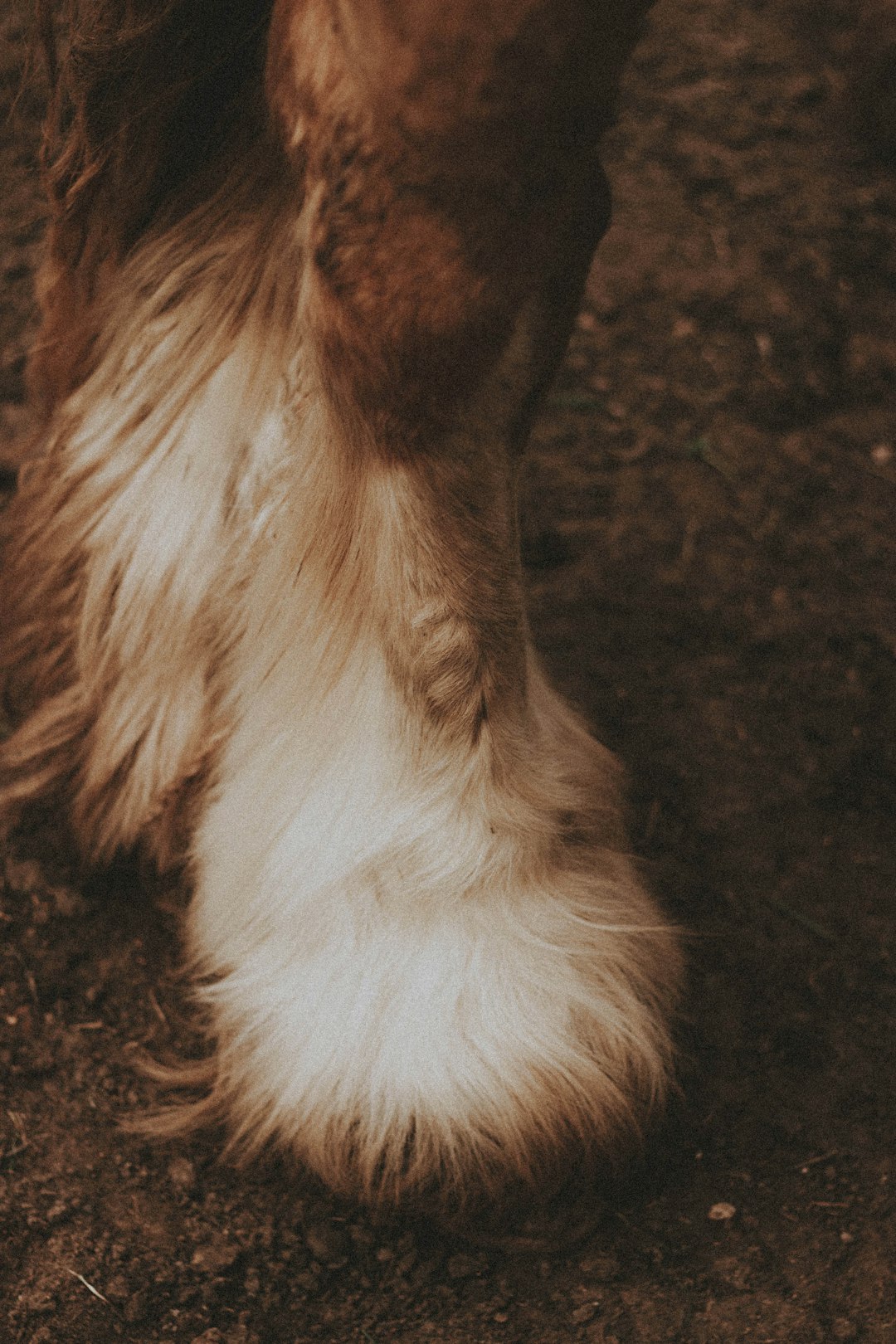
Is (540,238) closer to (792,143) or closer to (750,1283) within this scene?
(750,1283)

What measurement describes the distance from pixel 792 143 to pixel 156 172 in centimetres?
112

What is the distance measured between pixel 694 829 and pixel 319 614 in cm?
44

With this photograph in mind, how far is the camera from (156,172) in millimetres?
1035

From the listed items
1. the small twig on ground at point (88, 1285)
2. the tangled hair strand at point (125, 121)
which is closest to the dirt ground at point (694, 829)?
the small twig on ground at point (88, 1285)

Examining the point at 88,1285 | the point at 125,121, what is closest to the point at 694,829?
the point at 88,1285

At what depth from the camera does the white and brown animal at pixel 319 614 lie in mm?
861

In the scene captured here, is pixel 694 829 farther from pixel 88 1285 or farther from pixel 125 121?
pixel 125 121

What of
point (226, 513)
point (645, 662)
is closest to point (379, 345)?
point (226, 513)

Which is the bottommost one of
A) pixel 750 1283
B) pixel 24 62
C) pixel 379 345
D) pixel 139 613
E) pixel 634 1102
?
pixel 750 1283

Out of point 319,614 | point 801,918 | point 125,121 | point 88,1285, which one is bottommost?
point 801,918

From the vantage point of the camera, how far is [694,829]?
1281mm

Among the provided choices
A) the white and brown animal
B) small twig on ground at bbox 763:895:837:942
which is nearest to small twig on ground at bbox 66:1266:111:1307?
the white and brown animal

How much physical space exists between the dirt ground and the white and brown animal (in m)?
0.08

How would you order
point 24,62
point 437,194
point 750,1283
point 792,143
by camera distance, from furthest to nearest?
point 792,143 → point 750,1283 → point 24,62 → point 437,194
